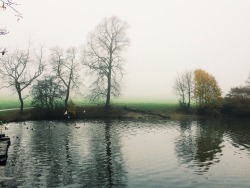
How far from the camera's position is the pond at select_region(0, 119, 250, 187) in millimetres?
22500

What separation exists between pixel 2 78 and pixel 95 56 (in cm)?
2293


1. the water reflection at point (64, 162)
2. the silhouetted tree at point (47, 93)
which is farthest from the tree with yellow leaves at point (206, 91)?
the water reflection at point (64, 162)

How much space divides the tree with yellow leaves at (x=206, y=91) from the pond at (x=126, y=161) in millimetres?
44914

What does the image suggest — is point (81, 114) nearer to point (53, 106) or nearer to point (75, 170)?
point (53, 106)

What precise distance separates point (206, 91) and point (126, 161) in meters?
67.2

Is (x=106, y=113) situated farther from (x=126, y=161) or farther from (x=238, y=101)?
(x=126, y=161)

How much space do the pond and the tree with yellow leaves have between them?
4491cm

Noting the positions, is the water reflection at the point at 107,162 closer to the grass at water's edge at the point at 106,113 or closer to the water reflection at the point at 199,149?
the water reflection at the point at 199,149

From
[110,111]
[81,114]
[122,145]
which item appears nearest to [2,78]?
[81,114]

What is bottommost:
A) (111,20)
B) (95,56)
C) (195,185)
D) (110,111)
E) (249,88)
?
(195,185)

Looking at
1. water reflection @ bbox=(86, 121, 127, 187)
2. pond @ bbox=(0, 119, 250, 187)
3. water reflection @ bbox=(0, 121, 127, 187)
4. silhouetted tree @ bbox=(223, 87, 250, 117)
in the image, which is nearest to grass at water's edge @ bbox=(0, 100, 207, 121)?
silhouetted tree @ bbox=(223, 87, 250, 117)

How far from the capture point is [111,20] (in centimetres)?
8250

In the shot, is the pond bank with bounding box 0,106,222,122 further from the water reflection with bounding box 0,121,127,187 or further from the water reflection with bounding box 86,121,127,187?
the water reflection with bounding box 86,121,127,187

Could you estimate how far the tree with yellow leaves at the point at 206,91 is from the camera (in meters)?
90.4
